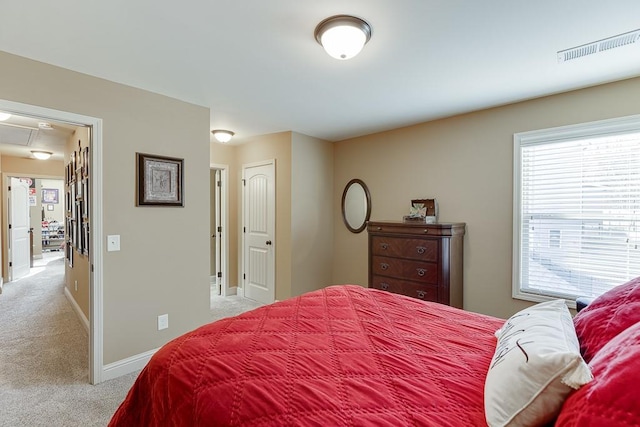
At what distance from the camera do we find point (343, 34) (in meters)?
1.79

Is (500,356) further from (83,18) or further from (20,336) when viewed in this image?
(20,336)

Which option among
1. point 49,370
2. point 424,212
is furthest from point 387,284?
point 49,370

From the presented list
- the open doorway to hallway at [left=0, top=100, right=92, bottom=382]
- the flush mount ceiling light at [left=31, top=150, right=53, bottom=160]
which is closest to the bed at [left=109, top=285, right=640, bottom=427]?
the open doorway to hallway at [left=0, top=100, right=92, bottom=382]

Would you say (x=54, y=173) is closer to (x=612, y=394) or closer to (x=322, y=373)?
(x=322, y=373)

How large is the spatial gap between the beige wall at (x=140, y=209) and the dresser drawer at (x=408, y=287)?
1.92 metres

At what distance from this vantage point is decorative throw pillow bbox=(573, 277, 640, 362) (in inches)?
38.0

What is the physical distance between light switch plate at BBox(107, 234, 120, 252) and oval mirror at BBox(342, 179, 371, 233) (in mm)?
2949

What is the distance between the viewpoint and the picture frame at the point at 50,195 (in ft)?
36.2

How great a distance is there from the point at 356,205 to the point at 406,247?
1.41 m

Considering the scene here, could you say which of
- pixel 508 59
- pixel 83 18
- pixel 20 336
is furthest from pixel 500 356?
pixel 20 336

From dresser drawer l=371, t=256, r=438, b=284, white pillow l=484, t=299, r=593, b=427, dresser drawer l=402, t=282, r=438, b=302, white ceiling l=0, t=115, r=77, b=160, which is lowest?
dresser drawer l=402, t=282, r=438, b=302

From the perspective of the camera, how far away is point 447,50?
6.86ft

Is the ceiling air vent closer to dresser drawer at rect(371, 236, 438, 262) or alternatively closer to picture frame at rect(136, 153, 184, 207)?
dresser drawer at rect(371, 236, 438, 262)

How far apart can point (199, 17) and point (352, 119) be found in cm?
222
